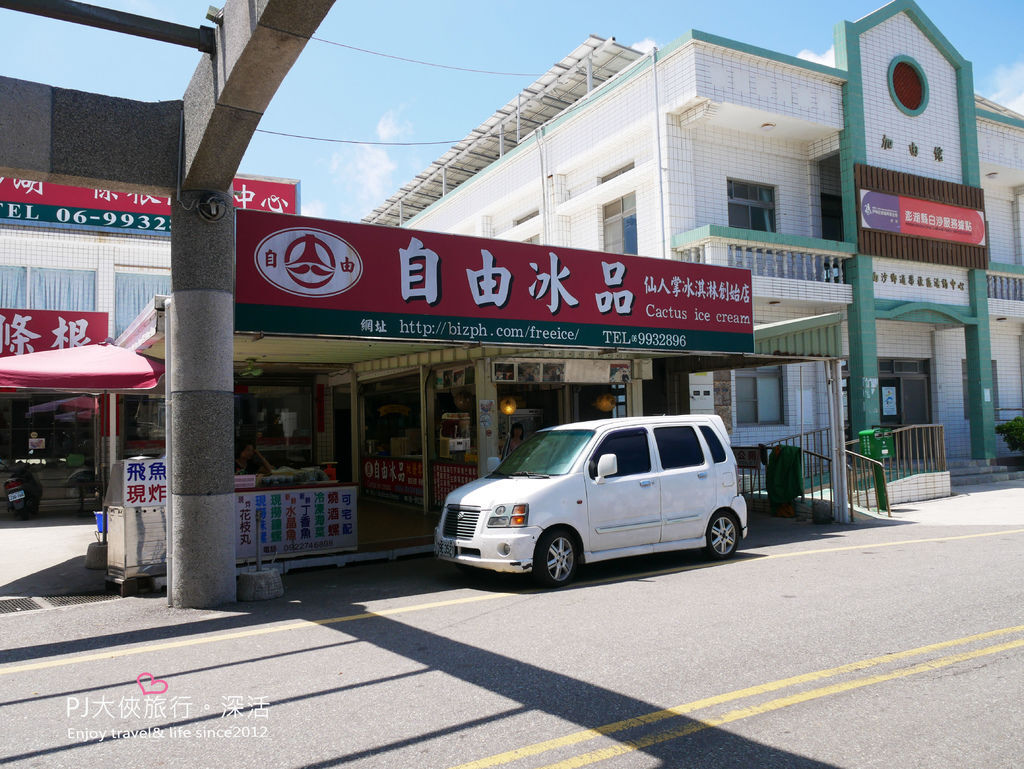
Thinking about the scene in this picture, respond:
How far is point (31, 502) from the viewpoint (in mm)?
15109

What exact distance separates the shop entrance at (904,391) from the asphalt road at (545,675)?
13008 millimetres

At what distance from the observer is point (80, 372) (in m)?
9.63

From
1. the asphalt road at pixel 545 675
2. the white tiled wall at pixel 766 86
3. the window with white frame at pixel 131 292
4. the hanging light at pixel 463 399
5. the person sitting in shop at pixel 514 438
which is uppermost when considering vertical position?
the white tiled wall at pixel 766 86

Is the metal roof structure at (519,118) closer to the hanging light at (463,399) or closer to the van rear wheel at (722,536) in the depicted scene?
the hanging light at (463,399)

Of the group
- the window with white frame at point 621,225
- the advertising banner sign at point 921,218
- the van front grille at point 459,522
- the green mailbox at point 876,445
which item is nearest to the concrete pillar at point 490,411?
the van front grille at point 459,522

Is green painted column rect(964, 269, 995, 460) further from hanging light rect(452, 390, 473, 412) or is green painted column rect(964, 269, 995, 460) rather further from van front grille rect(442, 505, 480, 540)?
van front grille rect(442, 505, 480, 540)

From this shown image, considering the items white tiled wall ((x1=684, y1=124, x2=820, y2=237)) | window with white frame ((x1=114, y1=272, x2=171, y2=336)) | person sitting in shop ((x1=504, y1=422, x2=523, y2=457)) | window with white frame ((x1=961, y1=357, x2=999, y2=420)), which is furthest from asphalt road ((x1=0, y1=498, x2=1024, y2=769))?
window with white frame ((x1=961, y1=357, x2=999, y2=420))

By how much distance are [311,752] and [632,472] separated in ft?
18.4

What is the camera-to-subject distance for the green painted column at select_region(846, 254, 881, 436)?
17922 mm

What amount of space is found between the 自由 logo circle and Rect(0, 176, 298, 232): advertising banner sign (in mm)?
8159

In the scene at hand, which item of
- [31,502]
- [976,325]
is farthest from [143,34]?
[976,325]

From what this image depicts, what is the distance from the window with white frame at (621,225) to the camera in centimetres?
1870

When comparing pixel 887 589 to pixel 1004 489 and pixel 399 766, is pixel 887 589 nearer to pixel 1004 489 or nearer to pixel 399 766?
pixel 399 766

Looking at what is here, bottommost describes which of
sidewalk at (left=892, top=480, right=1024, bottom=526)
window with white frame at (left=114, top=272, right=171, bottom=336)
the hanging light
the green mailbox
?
sidewalk at (left=892, top=480, right=1024, bottom=526)
